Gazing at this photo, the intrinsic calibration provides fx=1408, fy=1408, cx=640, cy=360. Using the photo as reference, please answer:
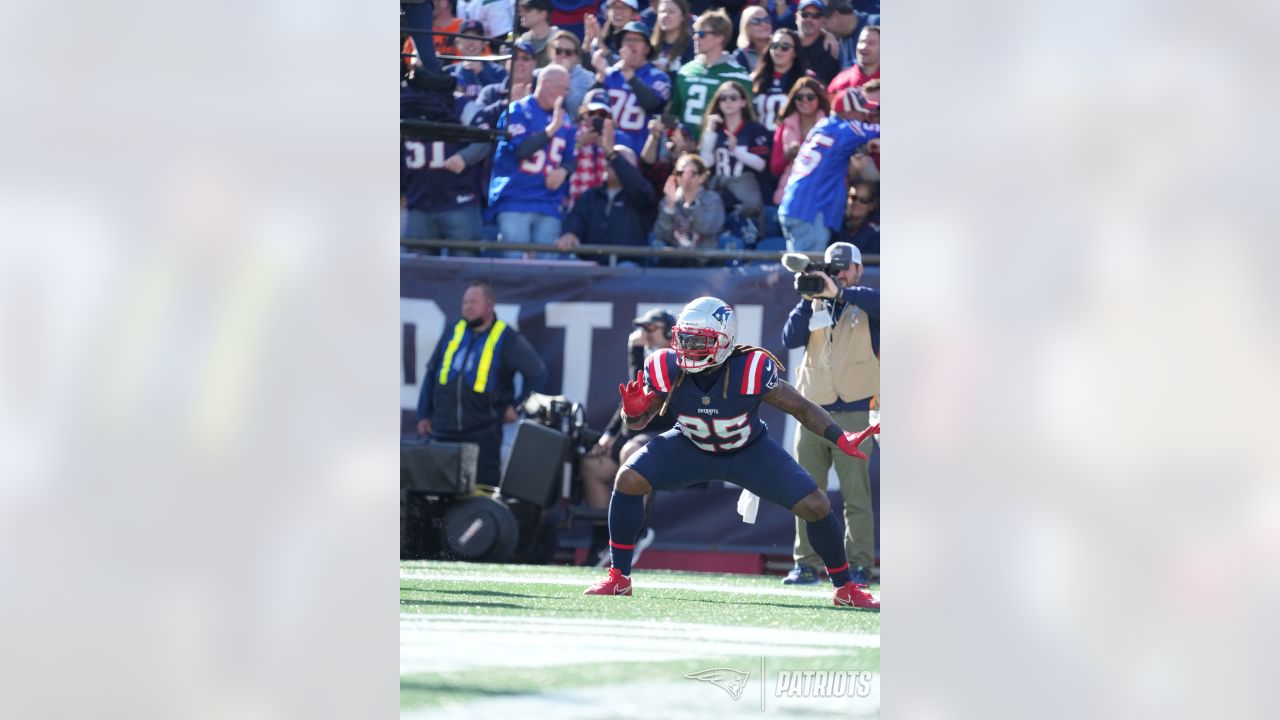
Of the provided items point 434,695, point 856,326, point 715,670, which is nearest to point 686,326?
point 856,326

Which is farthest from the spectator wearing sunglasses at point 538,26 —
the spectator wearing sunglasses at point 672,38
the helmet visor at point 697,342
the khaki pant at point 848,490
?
the khaki pant at point 848,490

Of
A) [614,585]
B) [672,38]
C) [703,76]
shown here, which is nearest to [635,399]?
[614,585]

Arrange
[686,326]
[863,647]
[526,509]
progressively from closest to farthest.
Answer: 1. [863,647]
2. [686,326]
3. [526,509]

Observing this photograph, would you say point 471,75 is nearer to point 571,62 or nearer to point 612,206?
point 571,62

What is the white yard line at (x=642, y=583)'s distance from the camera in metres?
4.82

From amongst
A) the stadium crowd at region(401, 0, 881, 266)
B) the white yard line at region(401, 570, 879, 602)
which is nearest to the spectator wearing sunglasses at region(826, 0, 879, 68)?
the stadium crowd at region(401, 0, 881, 266)

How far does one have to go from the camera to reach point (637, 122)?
561cm

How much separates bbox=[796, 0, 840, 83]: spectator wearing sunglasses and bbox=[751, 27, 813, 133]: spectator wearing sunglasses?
3cm

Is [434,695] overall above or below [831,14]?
below

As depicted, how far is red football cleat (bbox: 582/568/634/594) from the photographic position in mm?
4625

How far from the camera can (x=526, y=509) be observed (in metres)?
5.36

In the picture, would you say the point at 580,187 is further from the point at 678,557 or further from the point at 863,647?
the point at 863,647
